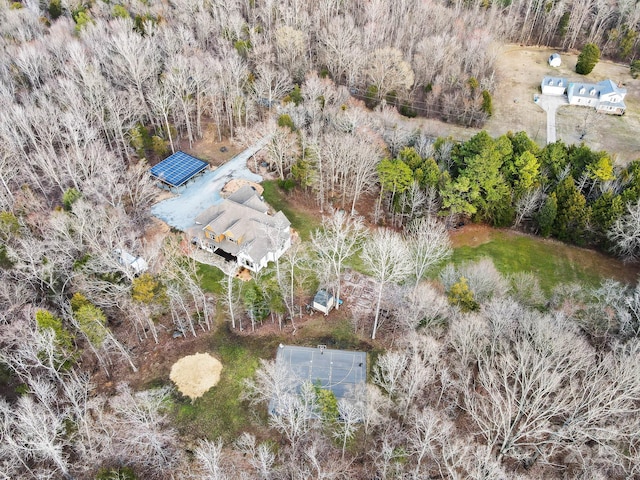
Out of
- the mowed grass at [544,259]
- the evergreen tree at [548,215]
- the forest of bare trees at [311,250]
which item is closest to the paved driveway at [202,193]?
the forest of bare trees at [311,250]

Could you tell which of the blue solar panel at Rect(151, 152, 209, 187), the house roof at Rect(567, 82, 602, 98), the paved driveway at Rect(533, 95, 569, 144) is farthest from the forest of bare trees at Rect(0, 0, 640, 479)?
the house roof at Rect(567, 82, 602, 98)

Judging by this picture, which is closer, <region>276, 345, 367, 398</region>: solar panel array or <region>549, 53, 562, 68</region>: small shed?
A: <region>276, 345, 367, 398</region>: solar panel array

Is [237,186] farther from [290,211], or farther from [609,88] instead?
[609,88]

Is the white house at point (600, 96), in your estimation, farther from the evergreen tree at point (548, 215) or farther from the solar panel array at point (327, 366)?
the solar panel array at point (327, 366)

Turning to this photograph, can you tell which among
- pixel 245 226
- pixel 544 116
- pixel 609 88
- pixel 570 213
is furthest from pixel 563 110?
pixel 245 226

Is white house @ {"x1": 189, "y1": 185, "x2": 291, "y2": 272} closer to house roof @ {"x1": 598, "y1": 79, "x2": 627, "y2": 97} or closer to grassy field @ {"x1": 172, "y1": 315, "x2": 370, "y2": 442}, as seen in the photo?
grassy field @ {"x1": 172, "y1": 315, "x2": 370, "y2": 442}

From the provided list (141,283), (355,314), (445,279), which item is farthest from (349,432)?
(141,283)

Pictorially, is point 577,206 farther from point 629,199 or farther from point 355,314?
point 355,314
